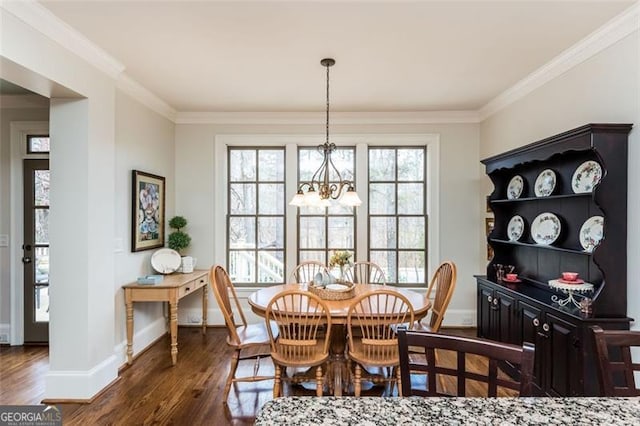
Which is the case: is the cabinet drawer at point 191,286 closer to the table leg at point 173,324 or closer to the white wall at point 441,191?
the table leg at point 173,324

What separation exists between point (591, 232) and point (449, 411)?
225 centimetres

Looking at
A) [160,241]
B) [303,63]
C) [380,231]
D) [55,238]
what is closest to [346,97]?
[303,63]

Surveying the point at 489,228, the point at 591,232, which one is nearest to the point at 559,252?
the point at 591,232

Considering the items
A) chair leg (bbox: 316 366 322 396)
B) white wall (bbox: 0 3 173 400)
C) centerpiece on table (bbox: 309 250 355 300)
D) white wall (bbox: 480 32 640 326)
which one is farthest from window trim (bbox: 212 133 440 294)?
chair leg (bbox: 316 366 322 396)

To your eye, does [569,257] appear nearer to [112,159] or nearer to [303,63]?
[303,63]

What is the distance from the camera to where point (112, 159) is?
10.1 ft

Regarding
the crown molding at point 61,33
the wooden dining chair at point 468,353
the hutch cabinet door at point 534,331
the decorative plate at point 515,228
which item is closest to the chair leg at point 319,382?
the wooden dining chair at point 468,353

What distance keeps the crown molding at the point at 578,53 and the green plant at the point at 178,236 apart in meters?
4.05

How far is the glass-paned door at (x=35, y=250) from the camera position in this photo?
152 inches

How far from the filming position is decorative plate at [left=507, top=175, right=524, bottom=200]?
130 inches

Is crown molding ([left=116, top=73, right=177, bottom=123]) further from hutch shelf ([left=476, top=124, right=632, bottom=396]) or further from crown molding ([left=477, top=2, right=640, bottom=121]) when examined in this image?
crown molding ([left=477, top=2, right=640, bottom=121])

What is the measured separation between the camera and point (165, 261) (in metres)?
3.96

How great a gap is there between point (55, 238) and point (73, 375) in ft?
3.63

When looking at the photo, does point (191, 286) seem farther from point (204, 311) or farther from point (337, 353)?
point (337, 353)
